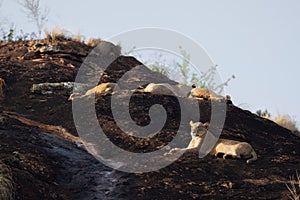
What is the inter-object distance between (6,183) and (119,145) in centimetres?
400

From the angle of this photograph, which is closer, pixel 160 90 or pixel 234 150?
pixel 234 150

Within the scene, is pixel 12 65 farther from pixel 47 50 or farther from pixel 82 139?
pixel 82 139

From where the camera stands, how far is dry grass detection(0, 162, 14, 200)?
840 cm

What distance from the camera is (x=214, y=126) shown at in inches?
556

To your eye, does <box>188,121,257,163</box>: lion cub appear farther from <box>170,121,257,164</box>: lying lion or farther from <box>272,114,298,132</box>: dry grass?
<box>272,114,298,132</box>: dry grass

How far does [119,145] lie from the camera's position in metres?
12.3

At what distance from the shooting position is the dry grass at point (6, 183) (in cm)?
840

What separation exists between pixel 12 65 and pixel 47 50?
1.88 meters

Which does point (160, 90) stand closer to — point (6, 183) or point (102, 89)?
point (102, 89)

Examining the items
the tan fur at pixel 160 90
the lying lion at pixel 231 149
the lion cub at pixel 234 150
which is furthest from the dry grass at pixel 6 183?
the tan fur at pixel 160 90

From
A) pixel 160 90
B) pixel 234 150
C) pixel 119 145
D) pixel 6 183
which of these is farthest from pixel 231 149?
pixel 6 183

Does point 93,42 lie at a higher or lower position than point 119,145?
higher

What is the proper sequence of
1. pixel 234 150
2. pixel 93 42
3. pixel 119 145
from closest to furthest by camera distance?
pixel 234 150 < pixel 119 145 < pixel 93 42

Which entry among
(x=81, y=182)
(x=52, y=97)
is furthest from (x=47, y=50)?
(x=81, y=182)
